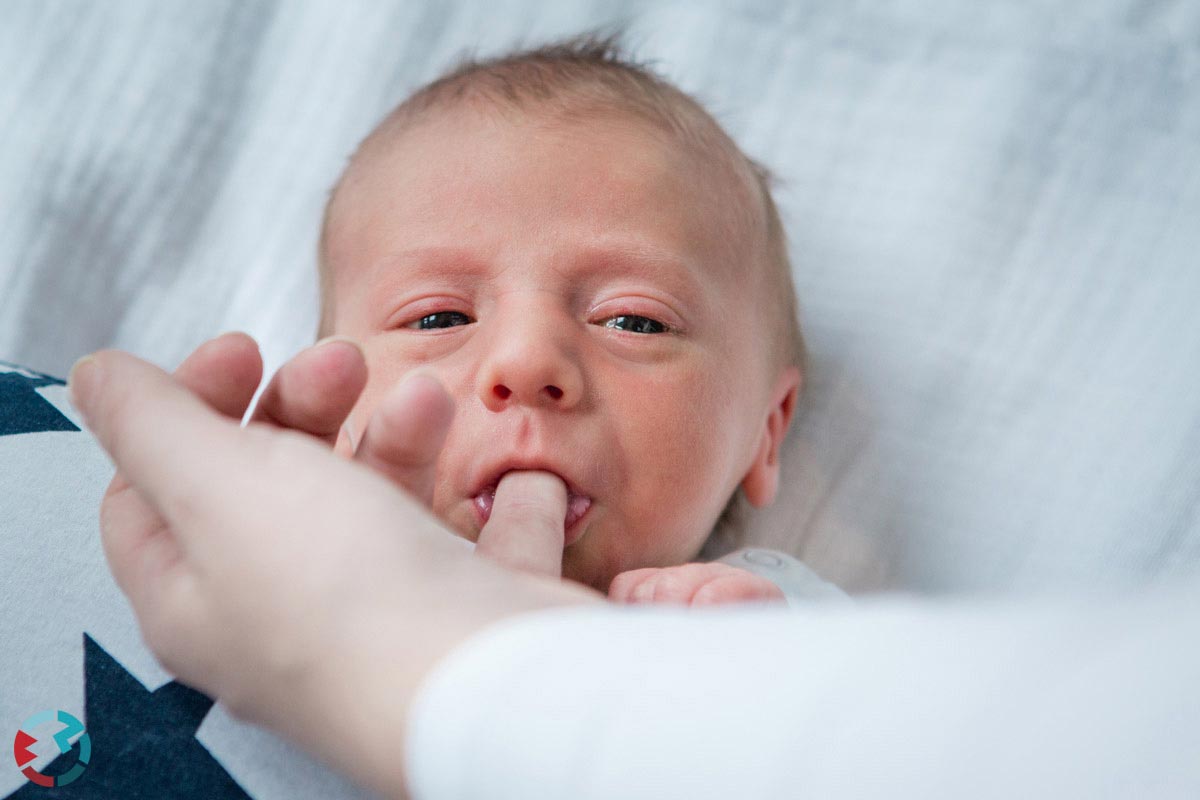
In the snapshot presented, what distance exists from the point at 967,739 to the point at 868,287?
100cm

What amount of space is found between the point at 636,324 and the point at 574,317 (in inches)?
2.7

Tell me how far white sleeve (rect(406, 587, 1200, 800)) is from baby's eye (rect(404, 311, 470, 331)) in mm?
579

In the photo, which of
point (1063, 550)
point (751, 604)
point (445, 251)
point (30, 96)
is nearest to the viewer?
point (751, 604)

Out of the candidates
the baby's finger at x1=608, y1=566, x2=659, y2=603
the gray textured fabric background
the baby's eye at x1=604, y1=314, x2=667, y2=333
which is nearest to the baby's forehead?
the baby's eye at x1=604, y1=314, x2=667, y2=333

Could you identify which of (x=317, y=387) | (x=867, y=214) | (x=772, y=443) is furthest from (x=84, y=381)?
(x=867, y=214)

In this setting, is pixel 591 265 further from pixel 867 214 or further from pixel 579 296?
pixel 867 214

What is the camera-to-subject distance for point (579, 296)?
3.26 feet

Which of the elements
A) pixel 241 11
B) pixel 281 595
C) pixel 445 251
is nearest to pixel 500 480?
pixel 445 251

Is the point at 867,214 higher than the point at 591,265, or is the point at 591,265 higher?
the point at 867,214

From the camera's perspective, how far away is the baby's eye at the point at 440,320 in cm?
101

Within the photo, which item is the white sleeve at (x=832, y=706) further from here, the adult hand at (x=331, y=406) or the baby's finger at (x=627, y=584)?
the baby's finger at (x=627, y=584)

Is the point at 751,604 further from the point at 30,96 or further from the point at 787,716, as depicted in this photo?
the point at 30,96

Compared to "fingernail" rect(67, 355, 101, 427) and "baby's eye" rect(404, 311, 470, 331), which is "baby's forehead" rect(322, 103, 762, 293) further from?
"fingernail" rect(67, 355, 101, 427)

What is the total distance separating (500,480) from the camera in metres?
0.89
